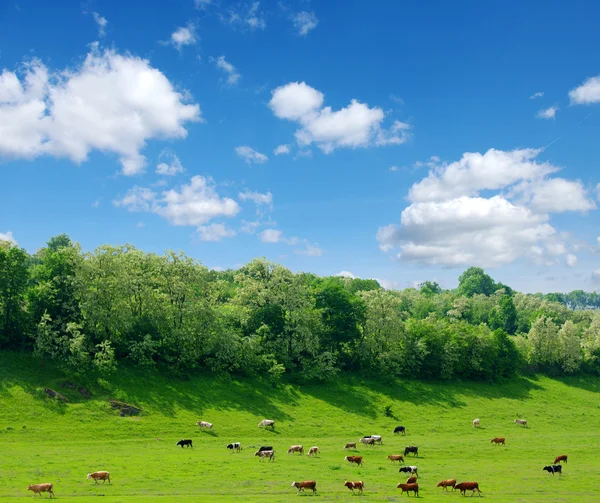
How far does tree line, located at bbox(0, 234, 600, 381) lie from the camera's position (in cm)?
6850

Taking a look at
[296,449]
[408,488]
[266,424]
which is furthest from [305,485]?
[266,424]

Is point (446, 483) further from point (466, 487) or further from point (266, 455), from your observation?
point (266, 455)

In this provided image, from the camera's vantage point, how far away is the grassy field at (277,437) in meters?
37.7

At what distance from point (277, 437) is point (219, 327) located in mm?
22400

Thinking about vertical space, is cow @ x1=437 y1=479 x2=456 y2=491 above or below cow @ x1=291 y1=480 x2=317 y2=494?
below

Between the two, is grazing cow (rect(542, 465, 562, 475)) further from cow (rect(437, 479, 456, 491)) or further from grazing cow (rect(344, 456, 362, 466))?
grazing cow (rect(344, 456, 362, 466))

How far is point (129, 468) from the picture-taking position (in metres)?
40.8

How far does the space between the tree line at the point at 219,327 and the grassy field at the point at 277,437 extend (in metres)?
3.73

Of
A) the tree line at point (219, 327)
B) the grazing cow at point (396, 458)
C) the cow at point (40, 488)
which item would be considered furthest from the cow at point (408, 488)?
the tree line at point (219, 327)

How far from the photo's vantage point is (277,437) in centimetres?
5912

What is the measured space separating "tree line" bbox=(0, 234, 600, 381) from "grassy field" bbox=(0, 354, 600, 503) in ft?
12.2

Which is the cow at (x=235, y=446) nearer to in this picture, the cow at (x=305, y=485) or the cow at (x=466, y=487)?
the cow at (x=305, y=485)

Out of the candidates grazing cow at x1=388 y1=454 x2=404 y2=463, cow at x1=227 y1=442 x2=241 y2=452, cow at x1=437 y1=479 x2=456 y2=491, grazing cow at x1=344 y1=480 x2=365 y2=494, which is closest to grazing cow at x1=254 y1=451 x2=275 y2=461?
cow at x1=227 y1=442 x2=241 y2=452

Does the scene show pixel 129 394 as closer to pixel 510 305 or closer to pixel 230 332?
pixel 230 332
